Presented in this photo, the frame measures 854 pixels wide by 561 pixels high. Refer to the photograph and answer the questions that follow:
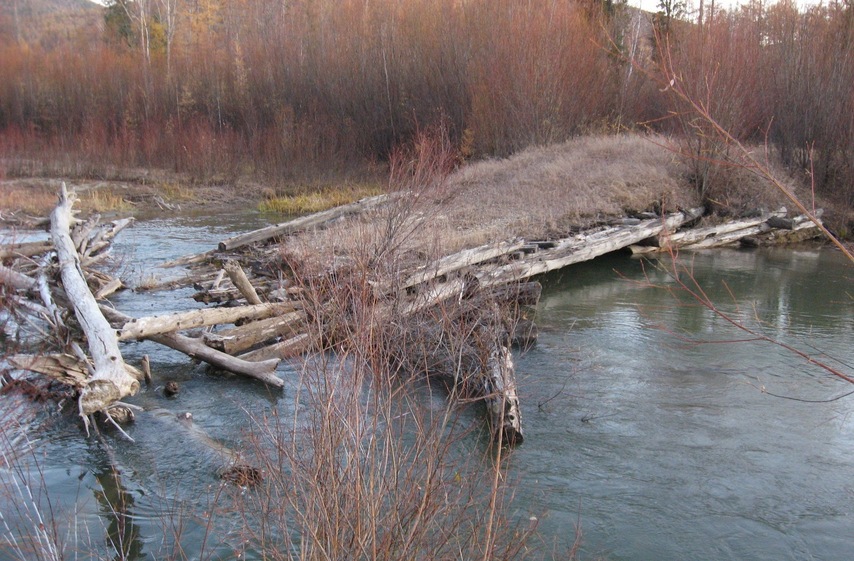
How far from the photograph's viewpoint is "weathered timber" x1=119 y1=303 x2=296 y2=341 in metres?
7.72

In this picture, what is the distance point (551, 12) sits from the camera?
2348 centimetres

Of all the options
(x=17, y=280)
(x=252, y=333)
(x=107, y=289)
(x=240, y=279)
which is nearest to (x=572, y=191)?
(x=240, y=279)

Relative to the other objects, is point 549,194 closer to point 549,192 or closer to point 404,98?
point 549,192

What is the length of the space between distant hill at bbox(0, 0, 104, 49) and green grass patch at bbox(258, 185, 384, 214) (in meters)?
30.9

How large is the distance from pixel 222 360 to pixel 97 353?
131 centimetres

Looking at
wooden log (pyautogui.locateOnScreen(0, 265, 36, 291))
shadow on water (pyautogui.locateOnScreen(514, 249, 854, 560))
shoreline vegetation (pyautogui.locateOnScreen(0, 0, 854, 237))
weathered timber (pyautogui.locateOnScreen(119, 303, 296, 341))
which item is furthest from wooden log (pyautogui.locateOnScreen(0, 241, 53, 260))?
shoreline vegetation (pyautogui.locateOnScreen(0, 0, 854, 237))

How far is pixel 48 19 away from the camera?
240 feet

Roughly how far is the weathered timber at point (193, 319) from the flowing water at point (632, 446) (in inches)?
23.4

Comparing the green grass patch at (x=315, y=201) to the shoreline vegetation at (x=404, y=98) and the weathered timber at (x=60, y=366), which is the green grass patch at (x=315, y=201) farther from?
the weathered timber at (x=60, y=366)

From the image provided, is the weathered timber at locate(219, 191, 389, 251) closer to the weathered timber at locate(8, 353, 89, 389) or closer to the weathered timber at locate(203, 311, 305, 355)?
the weathered timber at locate(203, 311, 305, 355)

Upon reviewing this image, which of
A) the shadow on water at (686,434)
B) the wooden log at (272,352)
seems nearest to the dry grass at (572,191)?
the shadow on water at (686,434)

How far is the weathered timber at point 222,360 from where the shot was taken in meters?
7.88

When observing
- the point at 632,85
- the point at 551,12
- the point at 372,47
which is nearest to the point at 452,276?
the point at 551,12

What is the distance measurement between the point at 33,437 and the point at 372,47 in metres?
24.9
